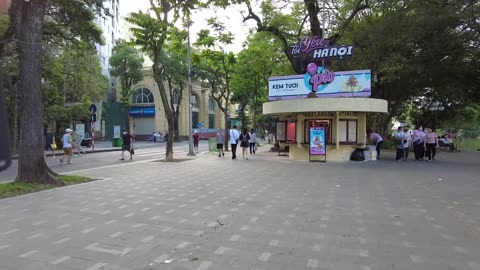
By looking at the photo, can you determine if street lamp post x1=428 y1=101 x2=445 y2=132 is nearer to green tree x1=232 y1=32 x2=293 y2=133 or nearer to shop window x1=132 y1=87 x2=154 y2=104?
green tree x1=232 y1=32 x2=293 y2=133

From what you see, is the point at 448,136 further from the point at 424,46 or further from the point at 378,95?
the point at 424,46

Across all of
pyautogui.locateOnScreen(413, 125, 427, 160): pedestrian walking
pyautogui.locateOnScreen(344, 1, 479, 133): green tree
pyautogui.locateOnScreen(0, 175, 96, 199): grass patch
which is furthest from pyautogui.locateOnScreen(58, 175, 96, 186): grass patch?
pyautogui.locateOnScreen(413, 125, 427, 160): pedestrian walking

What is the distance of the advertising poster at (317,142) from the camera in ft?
60.6

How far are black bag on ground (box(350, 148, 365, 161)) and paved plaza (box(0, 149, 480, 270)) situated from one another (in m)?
7.94

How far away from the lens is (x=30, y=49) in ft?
35.7

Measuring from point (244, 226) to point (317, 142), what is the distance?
1263 cm

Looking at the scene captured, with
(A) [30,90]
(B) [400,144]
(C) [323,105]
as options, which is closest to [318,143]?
(C) [323,105]

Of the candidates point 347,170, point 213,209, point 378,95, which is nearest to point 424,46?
point 378,95

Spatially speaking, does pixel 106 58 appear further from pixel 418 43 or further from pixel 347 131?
pixel 347 131

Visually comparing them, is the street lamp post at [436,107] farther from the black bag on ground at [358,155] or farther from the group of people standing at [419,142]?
the black bag on ground at [358,155]

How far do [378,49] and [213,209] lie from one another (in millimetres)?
16247

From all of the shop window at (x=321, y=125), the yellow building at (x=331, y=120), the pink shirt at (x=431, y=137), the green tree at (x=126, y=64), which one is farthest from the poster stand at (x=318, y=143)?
the green tree at (x=126, y=64)

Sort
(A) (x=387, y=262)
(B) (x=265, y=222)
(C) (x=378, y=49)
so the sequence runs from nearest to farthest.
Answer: (A) (x=387, y=262)
(B) (x=265, y=222)
(C) (x=378, y=49)

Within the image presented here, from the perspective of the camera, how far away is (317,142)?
1856 centimetres
